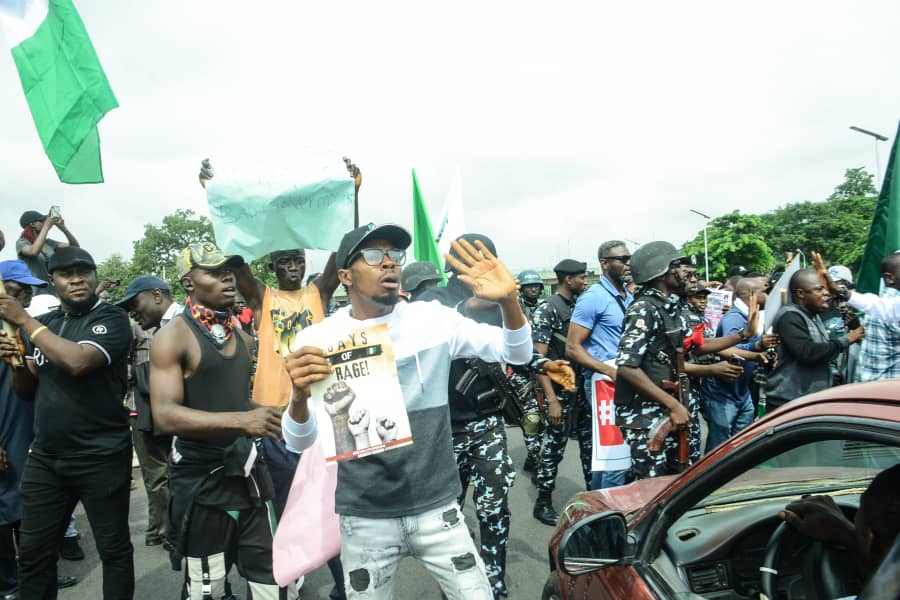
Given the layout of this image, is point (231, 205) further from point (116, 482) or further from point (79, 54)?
point (116, 482)

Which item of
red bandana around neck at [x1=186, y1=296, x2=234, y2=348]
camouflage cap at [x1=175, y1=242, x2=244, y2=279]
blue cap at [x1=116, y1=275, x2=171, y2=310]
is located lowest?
red bandana around neck at [x1=186, y1=296, x2=234, y2=348]

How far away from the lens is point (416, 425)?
226 cm

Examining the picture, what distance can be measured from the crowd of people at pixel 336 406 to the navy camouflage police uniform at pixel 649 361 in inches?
0.5

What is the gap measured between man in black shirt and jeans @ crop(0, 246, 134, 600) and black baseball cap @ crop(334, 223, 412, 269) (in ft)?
5.78

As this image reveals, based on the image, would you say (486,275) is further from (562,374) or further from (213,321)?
(213,321)

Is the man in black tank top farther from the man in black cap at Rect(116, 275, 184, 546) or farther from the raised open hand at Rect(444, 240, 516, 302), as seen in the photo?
the man in black cap at Rect(116, 275, 184, 546)

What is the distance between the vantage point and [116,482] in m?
3.30

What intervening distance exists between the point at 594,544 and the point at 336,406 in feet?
3.13

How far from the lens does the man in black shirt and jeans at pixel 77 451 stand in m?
3.19

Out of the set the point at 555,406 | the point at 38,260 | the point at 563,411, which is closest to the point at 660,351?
the point at 555,406

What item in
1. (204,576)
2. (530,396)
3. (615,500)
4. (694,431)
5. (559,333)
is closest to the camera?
(615,500)

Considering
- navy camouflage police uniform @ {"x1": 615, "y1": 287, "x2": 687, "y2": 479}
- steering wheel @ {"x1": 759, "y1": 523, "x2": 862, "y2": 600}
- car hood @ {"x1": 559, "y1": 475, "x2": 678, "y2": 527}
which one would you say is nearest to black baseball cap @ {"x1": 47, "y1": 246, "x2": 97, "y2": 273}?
car hood @ {"x1": 559, "y1": 475, "x2": 678, "y2": 527}

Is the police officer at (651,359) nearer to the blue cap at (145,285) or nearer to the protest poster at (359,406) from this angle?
the protest poster at (359,406)

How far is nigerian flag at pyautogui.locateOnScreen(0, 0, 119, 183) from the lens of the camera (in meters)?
3.26
